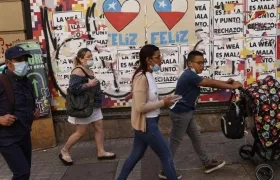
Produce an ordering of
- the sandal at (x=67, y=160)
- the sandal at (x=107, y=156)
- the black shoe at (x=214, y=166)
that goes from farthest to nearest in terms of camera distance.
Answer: the sandal at (x=107, y=156) < the sandal at (x=67, y=160) < the black shoe at (x=214, y=166)

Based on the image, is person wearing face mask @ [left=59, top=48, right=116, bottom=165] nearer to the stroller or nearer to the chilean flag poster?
the chilean flag poster

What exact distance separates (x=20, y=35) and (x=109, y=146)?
249 centimetres

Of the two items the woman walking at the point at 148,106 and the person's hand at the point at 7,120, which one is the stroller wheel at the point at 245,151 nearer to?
the woman walking at the point at 148,106

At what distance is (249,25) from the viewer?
21.5 ft

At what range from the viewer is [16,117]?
355cm

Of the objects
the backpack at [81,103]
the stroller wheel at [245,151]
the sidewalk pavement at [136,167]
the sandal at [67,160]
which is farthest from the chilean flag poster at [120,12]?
the stroller wheel at [245,151]

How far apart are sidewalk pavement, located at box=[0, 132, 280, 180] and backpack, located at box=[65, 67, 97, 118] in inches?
31.8

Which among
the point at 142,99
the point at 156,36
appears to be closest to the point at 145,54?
the point at 142,99

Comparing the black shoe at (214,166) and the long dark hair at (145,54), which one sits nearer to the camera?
the long dark hair at (145,54)

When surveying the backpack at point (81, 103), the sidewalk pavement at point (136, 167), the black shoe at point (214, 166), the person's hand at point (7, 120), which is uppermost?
the person's hand at point (7, 120)

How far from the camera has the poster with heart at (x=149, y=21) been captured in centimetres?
645

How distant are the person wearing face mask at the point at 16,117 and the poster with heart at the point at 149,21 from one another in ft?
9.77

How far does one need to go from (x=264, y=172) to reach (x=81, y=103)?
2.60 meters

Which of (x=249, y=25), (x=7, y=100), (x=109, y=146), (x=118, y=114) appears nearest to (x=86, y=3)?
(x=118, y=114)
